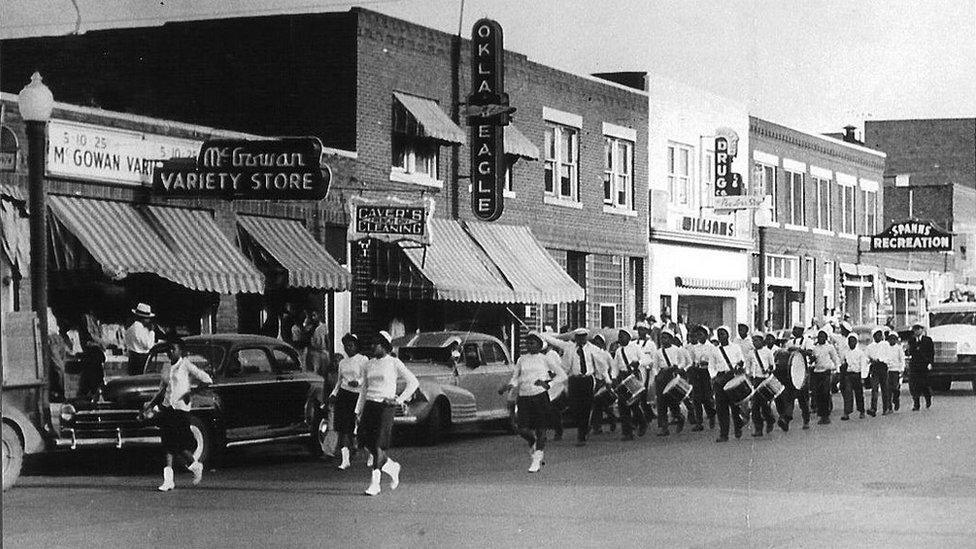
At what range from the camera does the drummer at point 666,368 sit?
23328 millimetres

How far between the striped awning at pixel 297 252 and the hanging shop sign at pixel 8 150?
5213 millimetres

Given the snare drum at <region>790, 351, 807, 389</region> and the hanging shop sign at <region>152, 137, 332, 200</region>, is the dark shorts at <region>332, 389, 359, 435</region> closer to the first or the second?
the hanging shop sign at <region>152, 137, 332, 200</region>

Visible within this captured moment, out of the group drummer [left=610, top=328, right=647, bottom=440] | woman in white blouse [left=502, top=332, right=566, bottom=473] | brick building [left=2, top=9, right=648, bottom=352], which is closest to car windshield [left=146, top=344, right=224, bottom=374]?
woman in white blouse [left=502, top=332, right=566, bottom=473]

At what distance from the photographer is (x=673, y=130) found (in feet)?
132

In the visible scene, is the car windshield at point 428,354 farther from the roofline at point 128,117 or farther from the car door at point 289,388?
the roofline at point 128,117

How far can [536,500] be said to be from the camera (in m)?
14.2

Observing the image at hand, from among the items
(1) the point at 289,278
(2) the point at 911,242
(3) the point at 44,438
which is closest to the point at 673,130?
(2) the point at 911,242

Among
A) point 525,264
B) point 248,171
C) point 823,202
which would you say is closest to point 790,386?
point 525,264

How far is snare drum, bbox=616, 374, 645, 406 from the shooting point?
22438 millimetres

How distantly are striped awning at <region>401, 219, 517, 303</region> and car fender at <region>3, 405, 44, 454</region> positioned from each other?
1299 centimetres

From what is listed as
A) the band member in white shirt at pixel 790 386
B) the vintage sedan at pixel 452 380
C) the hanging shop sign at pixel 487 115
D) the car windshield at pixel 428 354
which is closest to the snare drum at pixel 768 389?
the band member in white shirt at pixel 790 386

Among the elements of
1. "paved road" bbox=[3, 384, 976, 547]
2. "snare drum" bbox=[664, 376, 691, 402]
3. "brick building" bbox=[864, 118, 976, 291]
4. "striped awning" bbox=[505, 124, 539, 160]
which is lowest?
"paved road" bbox=[3, 384, 976, 547]

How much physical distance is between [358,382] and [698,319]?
26093 mm

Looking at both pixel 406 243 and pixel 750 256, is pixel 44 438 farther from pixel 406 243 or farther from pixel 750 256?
pixel 750 256
